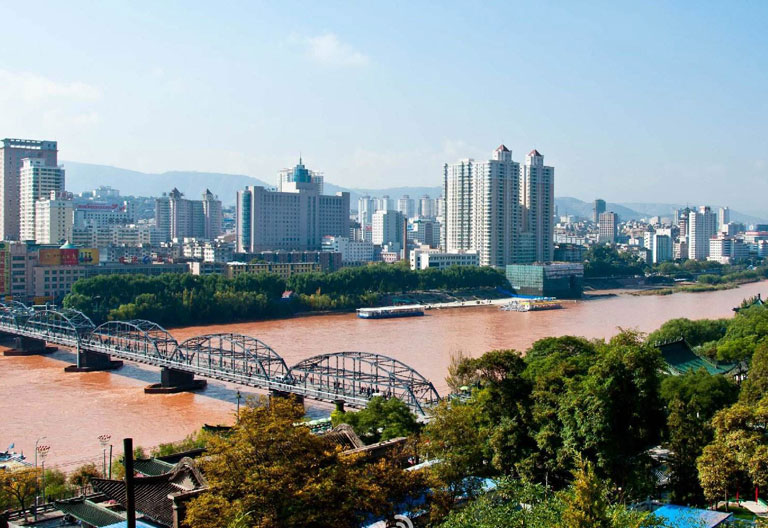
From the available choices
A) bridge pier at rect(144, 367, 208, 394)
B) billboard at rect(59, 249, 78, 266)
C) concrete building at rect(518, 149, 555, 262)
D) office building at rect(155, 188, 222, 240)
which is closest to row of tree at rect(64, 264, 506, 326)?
billboard at rect(59, 249, 78, 266)

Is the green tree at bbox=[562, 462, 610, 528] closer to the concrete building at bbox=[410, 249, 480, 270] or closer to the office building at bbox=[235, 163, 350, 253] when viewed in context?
the concrete building at bbox=[410, 249, 480, 270]

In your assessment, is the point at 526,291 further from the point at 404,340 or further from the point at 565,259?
the point at 404,340

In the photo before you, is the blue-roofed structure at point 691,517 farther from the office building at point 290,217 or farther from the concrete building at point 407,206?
the concrete building at point 407,206

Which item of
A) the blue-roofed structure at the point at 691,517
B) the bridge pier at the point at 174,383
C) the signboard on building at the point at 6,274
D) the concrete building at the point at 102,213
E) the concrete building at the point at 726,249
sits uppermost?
the concrete building at the point at 102,213

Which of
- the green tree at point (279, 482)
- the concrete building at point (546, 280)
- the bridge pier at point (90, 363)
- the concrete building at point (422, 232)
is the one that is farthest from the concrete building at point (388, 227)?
the green tree at point (279, 482)

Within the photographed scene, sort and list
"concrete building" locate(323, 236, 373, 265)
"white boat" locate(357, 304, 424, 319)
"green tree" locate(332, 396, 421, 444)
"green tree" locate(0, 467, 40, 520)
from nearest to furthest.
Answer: "green tree" locate(0, 467, 40, 520)
"green tree" locate(332, 396, 421, 444)
"white boat" locate(357, 304, 424, 319)
"concrete building" locate(323, 236, 373, 265)

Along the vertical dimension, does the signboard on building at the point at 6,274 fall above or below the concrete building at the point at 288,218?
below
